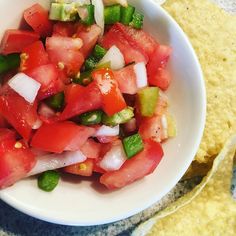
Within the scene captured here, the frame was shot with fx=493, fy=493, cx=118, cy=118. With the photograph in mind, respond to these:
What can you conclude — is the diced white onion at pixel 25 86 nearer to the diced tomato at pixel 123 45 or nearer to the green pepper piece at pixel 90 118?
the green pepper piece at pixel 90 118

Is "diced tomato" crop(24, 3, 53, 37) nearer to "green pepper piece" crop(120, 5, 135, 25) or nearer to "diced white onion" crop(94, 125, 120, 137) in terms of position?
"green pepper piece" crop(120, 5, 135, 25)

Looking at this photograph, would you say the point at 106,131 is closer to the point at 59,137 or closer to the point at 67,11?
the point at 59,137

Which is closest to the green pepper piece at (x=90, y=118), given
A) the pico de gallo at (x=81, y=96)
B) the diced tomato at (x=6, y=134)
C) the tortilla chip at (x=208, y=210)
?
the pico de gallo at (x=81, y=96)

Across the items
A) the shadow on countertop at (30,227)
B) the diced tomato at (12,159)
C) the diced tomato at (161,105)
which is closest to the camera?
the diced tomato at (12,159)

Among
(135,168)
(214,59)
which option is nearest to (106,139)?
(135,168)

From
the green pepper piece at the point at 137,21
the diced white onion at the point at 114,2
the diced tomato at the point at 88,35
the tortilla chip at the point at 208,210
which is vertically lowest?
the tortilla chip at the point at 208,210

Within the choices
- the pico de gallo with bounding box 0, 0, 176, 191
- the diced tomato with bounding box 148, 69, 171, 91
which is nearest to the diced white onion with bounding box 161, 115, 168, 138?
the pico de gallo with bounding box 0, 0, 176, 191
